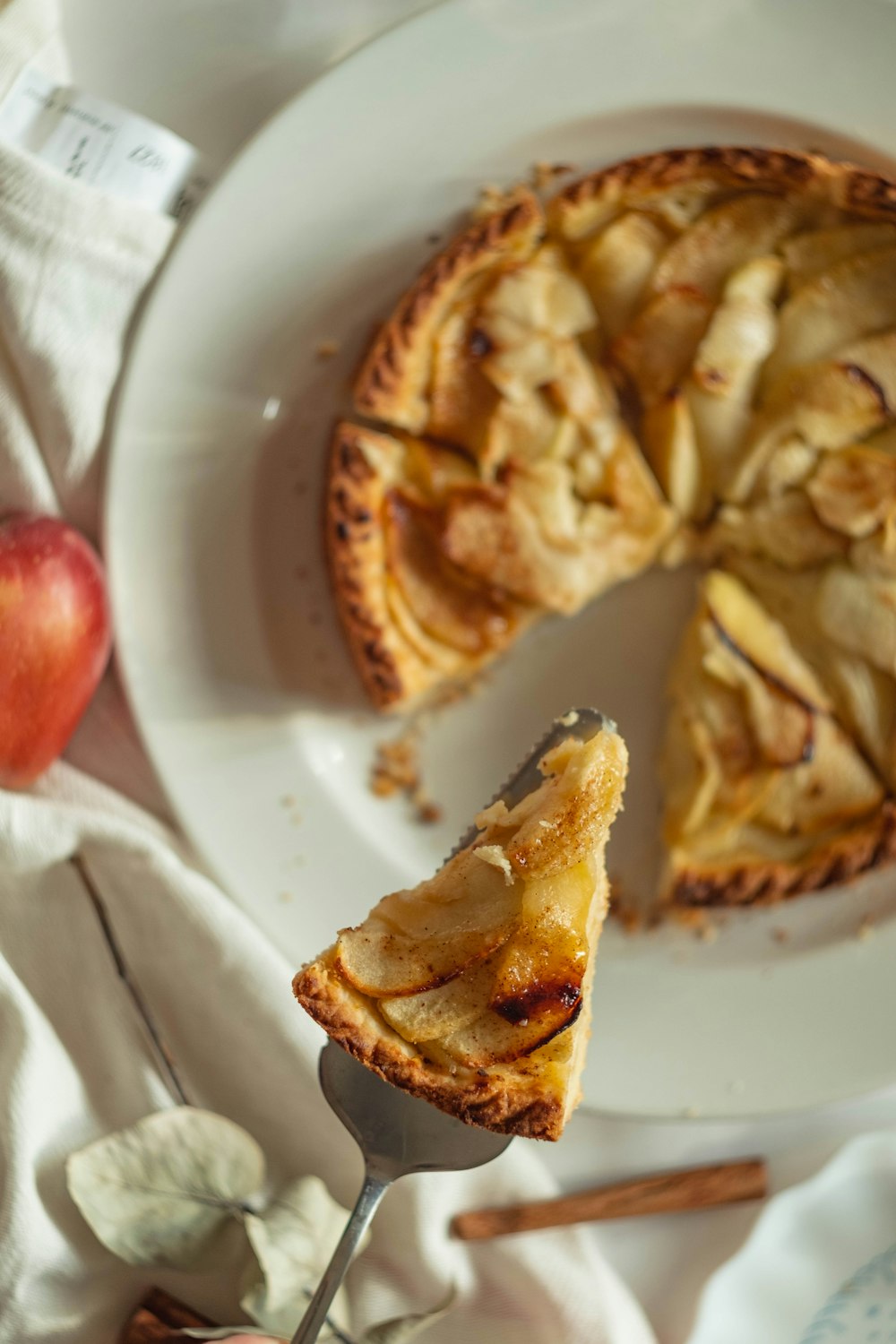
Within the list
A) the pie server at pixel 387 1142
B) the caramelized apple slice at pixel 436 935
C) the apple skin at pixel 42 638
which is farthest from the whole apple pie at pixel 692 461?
the caramelized apple slice at pixel 436 935

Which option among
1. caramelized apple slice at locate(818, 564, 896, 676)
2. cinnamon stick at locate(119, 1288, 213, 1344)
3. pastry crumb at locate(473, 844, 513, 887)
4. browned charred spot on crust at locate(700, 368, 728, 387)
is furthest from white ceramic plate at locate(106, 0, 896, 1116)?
pastry crumb at locate(473, 844, 513, 887)

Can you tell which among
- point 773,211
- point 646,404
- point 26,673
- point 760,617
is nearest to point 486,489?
point 646,404

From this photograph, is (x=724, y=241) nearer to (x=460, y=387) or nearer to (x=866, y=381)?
(x=866, y=381)

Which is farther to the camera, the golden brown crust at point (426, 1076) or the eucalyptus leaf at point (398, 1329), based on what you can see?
the eucalyptus leaf at point (398, 1329)

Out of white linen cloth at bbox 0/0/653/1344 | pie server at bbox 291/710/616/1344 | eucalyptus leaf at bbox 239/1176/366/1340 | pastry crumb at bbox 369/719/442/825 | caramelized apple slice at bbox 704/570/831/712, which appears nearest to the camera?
pie server at bbox 291/710/616/1344

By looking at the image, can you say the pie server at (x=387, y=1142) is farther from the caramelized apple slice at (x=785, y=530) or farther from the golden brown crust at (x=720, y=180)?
the golden brown crust at (x=720, y=180)

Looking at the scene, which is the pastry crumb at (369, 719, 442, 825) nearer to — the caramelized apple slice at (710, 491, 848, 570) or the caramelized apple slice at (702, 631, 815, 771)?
the caramelized apple slice at (702, 631, 815, 771)
